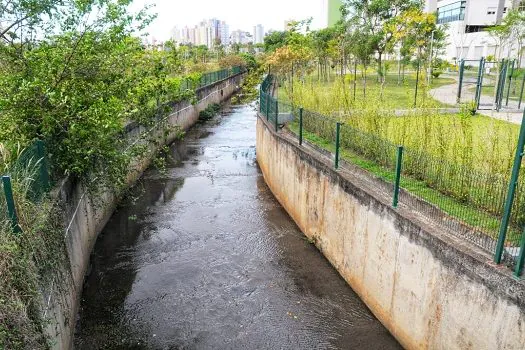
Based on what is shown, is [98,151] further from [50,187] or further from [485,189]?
[485,189]

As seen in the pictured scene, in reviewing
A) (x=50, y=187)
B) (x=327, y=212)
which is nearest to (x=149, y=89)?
(x=50, y=187)

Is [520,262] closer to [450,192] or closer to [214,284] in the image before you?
[450,192]

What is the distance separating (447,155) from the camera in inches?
313

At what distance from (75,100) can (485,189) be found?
6.52 m

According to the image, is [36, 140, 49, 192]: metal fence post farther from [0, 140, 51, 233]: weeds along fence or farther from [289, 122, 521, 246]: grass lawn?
[289, 122, 521, 246]: grass lawn

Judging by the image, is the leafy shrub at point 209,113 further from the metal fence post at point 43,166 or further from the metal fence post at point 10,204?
the metal fence post at point 10,204

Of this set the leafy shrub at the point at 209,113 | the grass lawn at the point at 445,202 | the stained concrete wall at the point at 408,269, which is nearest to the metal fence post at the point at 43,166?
the stained concrete wall at the point at 408,269

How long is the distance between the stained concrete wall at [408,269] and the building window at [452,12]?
43602 mm

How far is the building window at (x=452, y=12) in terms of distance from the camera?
45.1m

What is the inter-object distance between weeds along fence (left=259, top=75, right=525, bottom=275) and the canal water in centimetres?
206

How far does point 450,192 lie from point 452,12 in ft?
159

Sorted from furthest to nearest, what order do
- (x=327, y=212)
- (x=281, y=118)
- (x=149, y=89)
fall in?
(x=281, y=118)
(x=149, y=89)
(x=327, y=212)

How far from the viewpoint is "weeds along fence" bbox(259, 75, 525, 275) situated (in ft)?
16.9

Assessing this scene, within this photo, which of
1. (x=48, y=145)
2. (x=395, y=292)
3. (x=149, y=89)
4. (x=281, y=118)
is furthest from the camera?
(x=281, y=118)
